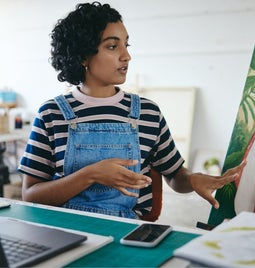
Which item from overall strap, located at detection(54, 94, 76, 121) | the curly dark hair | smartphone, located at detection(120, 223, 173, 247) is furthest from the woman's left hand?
the curly dark hair

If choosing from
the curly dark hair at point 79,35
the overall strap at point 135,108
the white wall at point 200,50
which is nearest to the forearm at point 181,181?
the overall strap at point 135,108

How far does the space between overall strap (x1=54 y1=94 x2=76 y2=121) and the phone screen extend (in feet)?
1.92

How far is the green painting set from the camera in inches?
56.3

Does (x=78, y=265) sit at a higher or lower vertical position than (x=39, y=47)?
lower

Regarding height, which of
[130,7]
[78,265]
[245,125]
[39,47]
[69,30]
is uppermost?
[130,7]

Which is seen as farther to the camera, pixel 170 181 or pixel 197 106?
pixel 197 106

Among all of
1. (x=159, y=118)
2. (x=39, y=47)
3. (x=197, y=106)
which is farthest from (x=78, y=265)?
(x=39, y=47)

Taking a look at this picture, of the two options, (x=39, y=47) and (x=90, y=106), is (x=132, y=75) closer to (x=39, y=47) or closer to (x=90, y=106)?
(x=39, y=47)

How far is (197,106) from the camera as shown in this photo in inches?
173

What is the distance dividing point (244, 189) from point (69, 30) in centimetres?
87

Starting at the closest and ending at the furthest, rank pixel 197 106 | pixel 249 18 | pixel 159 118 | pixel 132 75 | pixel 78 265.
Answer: pixel 78 265 < pixel 159 118 < pixel 249 18 < pixel 197 106 < pixel 132 75

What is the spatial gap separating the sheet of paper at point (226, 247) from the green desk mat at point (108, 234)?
4.0 inches

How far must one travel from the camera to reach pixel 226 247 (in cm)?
76

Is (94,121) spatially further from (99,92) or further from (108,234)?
(108,234)
